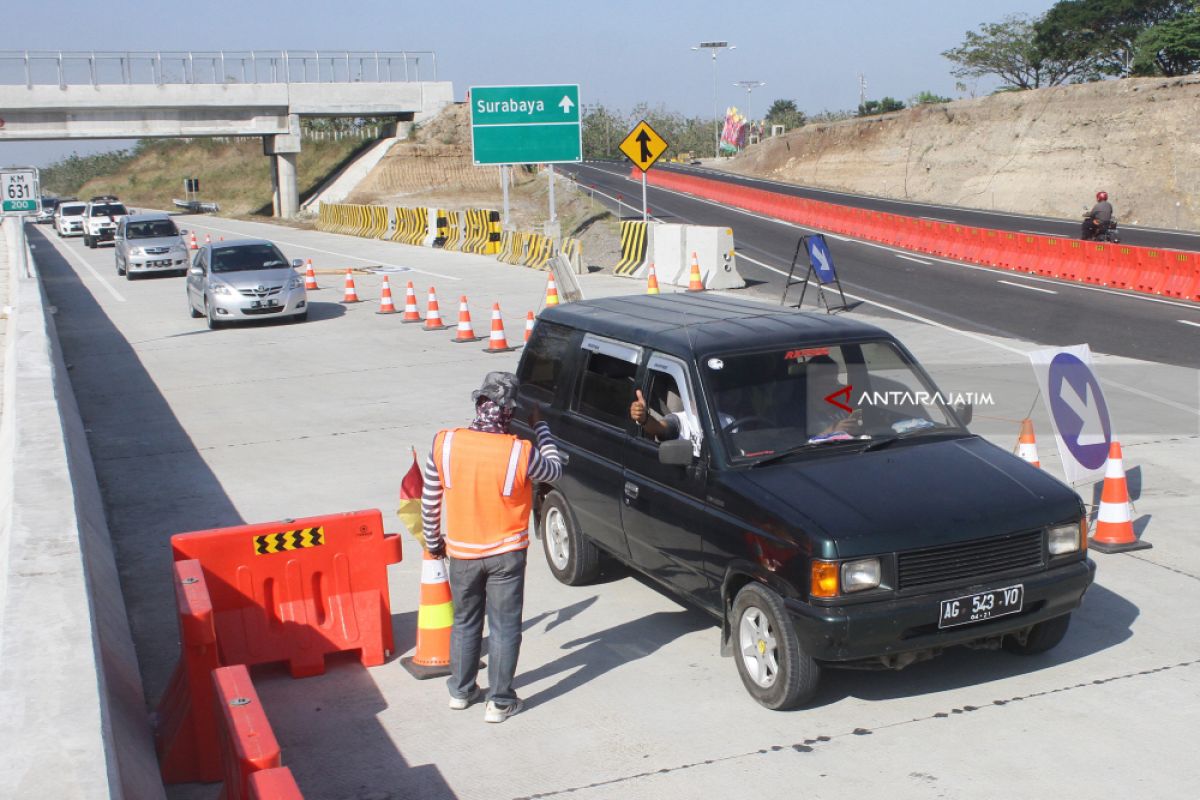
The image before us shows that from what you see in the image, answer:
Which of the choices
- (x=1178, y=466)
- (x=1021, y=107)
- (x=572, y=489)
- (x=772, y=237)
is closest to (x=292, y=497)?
(x=572, y=489)

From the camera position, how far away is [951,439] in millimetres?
6762

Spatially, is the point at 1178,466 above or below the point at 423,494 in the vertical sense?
below

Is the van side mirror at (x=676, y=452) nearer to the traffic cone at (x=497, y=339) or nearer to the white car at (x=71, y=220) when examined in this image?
the traffic cone at (x=497, y=339)

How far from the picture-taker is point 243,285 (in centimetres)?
2222

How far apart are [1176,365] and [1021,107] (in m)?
42.2

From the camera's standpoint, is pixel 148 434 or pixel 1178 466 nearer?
pixel 1178 466

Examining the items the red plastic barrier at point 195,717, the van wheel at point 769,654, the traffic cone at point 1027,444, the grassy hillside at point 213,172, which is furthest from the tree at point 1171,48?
the red plastic barrier at point 195,717

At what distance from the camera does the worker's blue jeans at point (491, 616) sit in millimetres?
5957

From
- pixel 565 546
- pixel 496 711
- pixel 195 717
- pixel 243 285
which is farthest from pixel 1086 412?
pixel 243 285

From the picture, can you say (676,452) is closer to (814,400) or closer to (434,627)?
(814,400)

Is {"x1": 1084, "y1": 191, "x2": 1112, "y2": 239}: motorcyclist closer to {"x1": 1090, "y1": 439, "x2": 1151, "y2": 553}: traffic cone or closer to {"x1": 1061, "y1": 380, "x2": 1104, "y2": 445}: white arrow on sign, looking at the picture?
{"x1": 1061, "y1": 380, "x2": 1104, "y2": 445}: white arrow on sign

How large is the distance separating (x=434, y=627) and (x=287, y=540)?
0.93 metres

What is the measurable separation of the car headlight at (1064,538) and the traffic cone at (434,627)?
312 cm

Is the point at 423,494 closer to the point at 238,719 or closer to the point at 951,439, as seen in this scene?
the point at 238,719
